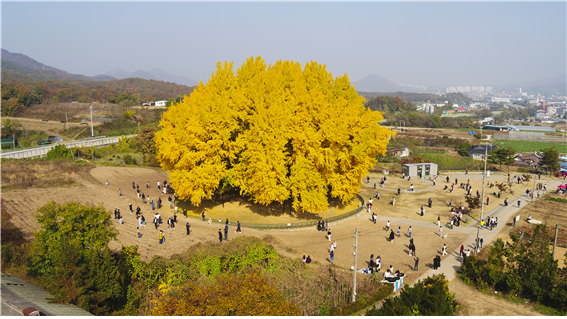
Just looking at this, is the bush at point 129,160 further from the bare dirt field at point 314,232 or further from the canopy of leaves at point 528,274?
the canopy of leaves at point 528,274

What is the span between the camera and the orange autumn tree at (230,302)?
1530cm

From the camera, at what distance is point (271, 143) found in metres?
31.0

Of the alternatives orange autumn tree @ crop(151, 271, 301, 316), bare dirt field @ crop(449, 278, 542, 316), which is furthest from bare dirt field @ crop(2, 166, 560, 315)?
orange autumn tree @ crop(151, 271, 301, 316)

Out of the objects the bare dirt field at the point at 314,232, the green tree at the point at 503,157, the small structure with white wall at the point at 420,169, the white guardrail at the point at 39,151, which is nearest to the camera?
the bare dirt field at the point at 314,232

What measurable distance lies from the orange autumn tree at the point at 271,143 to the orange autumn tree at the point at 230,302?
1421 centimetres

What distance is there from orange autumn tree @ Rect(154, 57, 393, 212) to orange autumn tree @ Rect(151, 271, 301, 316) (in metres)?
14.2

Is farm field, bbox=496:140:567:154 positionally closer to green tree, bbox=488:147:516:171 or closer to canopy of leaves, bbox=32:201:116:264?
green tree, bbox=488:147:516:171

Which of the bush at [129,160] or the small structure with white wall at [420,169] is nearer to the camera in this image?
the small structure with white wall at [420,169]

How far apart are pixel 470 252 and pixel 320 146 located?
14.3m

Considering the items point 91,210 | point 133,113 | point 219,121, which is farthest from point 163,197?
point 133,113

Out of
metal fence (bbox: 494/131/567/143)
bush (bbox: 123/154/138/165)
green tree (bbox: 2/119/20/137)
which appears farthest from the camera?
metal fence (bbox: 494/131/567/143)

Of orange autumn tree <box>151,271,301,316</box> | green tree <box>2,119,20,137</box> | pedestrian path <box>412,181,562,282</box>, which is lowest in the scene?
pedestrian path <box>412,181,562,282</box>

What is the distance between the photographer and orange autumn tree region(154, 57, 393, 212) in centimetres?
3122

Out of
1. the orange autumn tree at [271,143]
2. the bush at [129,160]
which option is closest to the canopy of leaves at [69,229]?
the orange autumn tree at [271,143]
